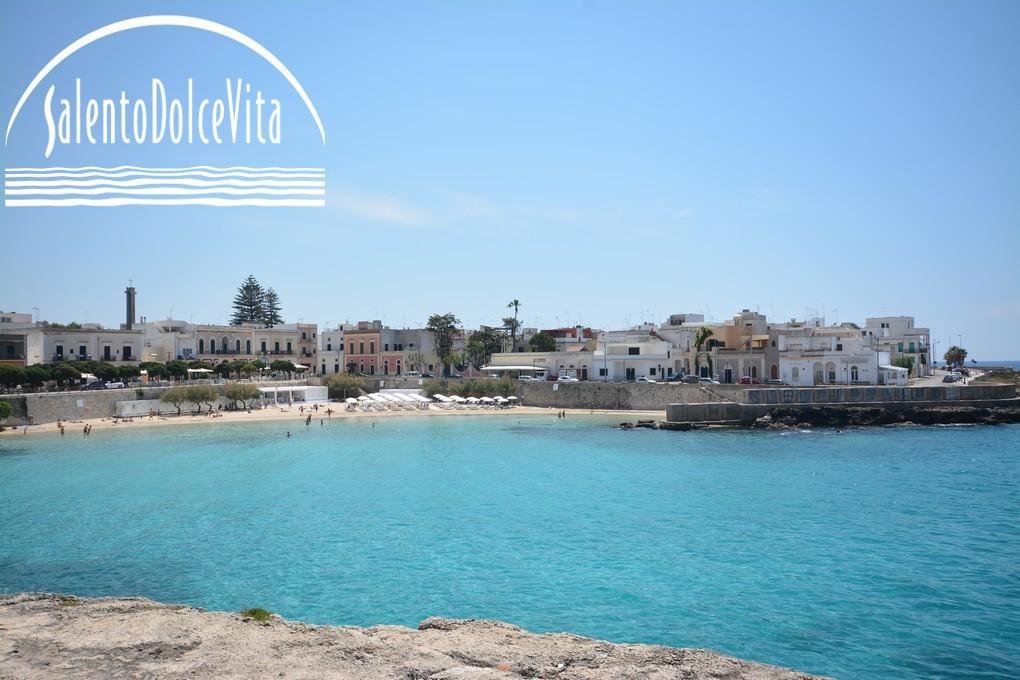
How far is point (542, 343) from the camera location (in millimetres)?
87125

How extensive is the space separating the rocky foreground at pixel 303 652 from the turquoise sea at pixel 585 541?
2.79 meters

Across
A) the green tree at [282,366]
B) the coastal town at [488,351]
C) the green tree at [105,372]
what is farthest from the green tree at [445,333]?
the green tree at [105,372]

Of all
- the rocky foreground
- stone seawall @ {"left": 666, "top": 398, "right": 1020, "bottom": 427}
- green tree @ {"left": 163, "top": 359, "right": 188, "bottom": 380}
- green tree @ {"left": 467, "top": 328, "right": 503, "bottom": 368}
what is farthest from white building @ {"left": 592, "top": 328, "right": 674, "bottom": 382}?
the rocky foreground

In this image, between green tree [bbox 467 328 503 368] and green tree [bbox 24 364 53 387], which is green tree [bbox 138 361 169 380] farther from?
green tree [bbox 467 328 503 368]

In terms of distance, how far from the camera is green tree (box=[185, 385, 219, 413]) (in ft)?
187

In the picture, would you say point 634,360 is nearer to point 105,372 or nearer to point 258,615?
point 105,372

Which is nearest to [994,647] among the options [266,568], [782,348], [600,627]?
[600,627]

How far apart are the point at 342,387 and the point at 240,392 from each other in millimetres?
11905

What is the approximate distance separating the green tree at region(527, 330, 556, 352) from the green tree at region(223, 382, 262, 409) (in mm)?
35099

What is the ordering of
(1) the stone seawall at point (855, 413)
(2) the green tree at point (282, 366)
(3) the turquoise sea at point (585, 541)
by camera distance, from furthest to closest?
(2) the green tree at point (282, 366), (1) the stone seawall at point (855, 413), (3) the turquoise sea at point (585, 541)

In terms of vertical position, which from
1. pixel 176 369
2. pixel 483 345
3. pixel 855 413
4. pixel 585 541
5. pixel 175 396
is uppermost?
pixel 483 345

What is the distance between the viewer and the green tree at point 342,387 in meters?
70.3

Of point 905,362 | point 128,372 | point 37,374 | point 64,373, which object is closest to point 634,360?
point 905,362

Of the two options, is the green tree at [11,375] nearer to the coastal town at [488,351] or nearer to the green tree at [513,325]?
the coastal town at [488,351]
